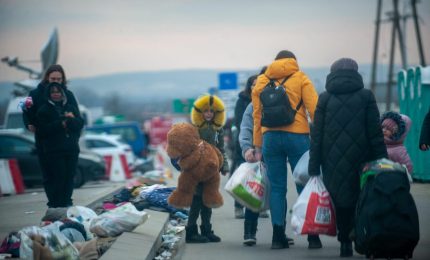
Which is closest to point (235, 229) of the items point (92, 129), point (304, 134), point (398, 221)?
point (304, 134)

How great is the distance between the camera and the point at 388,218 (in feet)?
24.9

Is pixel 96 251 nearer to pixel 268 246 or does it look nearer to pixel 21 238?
pixel 21 238

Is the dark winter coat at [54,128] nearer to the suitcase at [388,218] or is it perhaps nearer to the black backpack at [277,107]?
the black backpack at [277,107]

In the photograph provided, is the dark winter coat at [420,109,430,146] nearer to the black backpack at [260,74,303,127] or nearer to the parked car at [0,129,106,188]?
the black backpack at [260,74,303,127]

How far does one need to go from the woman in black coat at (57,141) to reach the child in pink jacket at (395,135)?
12.8ft

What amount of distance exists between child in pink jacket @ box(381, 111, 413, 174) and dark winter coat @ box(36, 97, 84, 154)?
389cm

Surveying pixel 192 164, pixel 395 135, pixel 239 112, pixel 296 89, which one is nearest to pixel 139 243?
pixel 192 164

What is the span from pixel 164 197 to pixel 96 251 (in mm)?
4168

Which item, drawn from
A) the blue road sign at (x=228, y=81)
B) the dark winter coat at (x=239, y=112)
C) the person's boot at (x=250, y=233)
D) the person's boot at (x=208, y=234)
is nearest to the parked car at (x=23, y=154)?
the dark winter coat at (x=239, y=112)

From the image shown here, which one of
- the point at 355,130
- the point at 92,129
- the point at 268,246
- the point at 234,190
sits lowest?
the point at 92,129

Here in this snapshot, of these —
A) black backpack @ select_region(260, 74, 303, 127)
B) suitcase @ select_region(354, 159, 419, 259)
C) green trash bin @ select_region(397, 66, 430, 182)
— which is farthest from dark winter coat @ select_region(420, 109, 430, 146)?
green trash bin @ select_region(397, 66, 430, 182)

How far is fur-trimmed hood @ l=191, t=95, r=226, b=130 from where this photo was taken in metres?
10.9

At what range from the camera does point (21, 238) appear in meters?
8.14

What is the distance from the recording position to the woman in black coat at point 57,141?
38.3 ft
